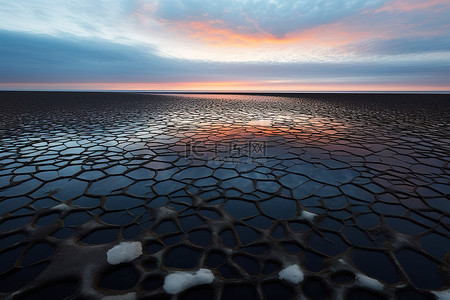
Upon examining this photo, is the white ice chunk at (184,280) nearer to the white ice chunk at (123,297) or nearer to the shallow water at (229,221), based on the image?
the shallow water at (229,221)

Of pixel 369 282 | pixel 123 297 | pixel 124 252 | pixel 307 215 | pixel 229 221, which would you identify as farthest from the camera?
pixel 307 215

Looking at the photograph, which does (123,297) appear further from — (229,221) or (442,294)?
(442,294)

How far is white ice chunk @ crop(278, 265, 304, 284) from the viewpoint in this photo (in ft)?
5.78

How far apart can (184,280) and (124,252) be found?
2.22ft

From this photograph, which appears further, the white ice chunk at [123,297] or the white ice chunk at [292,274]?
the white ice chunk at [292,274]

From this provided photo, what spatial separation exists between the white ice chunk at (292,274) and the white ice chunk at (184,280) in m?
0.58

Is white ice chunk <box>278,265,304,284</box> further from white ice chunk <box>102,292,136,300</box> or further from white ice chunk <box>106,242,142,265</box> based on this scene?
white ice chunk <box>106,242,142,265</box>

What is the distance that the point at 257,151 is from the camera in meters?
5.39

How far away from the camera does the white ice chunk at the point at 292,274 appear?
1763 millimetres

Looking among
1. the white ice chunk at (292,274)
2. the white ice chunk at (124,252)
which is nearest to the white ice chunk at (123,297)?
the white ice chunk at (124,252)

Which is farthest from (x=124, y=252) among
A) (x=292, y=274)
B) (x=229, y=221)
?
(x=292, y=274)

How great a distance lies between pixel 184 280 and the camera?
1.75m

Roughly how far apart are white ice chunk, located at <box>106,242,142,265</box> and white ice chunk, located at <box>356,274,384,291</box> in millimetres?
1883

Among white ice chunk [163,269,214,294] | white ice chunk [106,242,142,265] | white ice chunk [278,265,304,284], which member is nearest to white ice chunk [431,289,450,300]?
white ice chunk [278,265,304,284]
